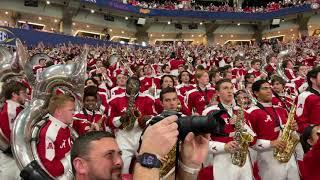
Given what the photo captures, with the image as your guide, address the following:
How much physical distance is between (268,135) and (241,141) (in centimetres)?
65

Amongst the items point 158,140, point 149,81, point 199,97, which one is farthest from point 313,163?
point 149,81

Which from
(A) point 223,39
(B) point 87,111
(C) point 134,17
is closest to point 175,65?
(B) point 87,111

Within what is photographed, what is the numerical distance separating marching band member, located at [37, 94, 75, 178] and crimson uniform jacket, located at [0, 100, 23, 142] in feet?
2.56

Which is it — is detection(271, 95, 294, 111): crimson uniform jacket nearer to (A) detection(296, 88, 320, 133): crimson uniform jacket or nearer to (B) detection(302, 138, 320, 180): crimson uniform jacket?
(A) detection(296, 88, 320, 133): crimson uniform jacket

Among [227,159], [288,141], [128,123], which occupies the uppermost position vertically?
[128,123]

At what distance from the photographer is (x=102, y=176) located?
1930 mm

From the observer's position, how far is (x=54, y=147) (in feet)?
11.3

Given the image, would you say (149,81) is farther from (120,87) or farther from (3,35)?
(3,35)

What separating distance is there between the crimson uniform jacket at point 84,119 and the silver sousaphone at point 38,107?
690 mm

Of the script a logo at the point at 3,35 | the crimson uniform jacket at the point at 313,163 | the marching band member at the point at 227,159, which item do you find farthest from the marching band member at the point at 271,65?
the script a logo at the point at 3,35

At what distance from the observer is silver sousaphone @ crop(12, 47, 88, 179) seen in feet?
10.6

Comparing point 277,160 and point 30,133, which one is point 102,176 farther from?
point 277,160

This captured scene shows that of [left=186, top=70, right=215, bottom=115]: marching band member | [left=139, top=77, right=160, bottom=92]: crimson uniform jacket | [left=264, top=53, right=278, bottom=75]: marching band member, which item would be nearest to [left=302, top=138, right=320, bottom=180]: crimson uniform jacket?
[left=186, top=70, right=215, bottom=115]: marching band member

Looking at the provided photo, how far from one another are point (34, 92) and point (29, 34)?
18.0 m
